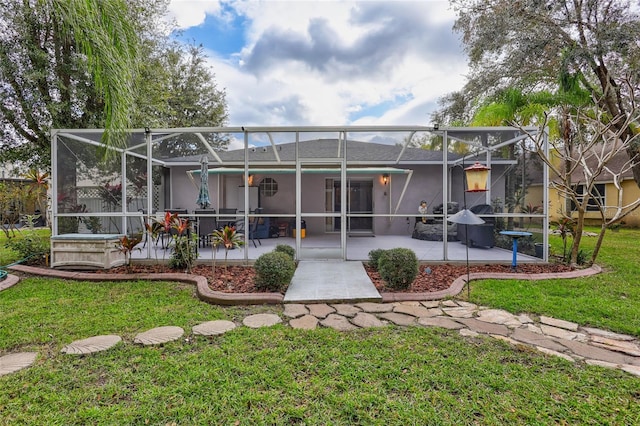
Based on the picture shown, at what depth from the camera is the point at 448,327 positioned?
12.6 ft

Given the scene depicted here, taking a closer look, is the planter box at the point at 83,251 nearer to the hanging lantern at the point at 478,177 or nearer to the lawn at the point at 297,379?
the lawn at the point at 297,379

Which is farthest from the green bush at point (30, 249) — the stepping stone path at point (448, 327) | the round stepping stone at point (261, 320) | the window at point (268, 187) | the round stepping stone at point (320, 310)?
the round stepping stone at point (320, 310)

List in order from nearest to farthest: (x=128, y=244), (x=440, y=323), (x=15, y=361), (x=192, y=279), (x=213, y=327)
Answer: (x=15, y=361)
(x=213, y=327)
(x=440, y=323)
(x=192, y=279)
(x=128, y=244)

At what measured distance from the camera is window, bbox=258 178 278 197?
12.1 metres

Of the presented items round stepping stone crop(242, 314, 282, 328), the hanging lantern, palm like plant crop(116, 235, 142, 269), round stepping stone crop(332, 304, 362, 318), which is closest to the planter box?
palm like plant crop(116, 235, 142, 269)

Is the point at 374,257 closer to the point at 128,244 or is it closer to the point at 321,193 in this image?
the point at 321,193

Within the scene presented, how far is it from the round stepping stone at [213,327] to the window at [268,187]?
27.9ft

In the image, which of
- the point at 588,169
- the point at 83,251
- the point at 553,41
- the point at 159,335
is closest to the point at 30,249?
the point at 83,251

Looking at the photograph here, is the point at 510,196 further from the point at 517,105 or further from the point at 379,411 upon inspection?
the point at 379,411

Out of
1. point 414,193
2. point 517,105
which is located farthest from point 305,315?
point 517,105

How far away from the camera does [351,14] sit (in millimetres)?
10359

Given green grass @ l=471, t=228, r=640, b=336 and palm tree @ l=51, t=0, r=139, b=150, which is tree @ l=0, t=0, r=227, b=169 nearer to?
palm tree @ l=51, t=0, r=139, b=150

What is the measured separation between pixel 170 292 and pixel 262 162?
6.71 m

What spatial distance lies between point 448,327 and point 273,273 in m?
2.79
